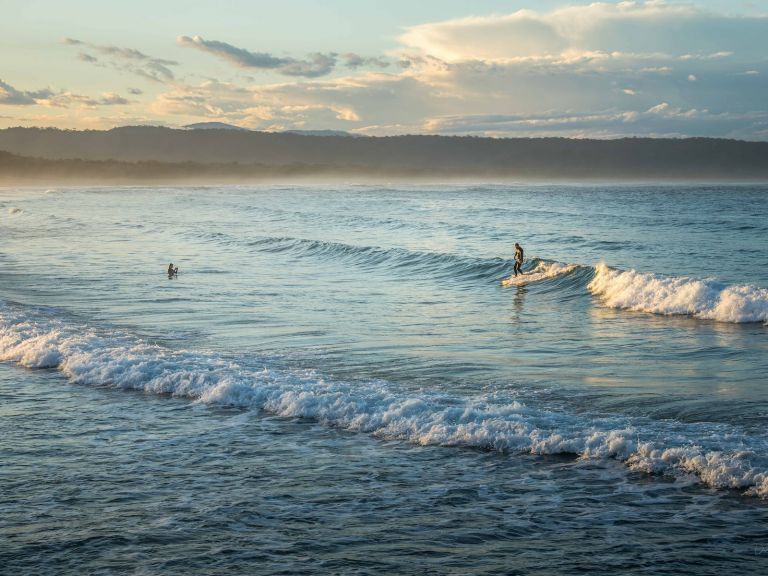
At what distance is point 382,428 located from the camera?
39.3ft

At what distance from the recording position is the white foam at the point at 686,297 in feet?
75.0

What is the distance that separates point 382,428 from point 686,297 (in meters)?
15.6

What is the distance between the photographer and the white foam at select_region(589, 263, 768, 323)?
22875 millimetres

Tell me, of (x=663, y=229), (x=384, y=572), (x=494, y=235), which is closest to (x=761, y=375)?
(x=384, y=572)

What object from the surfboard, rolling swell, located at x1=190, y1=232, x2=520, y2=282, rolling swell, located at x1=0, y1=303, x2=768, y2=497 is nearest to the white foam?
the surfboard

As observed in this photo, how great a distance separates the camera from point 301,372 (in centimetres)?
1548

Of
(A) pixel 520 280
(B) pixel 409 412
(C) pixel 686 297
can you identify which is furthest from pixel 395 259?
(B) pixel 409 412

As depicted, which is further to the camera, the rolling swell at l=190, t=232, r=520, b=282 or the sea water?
the rolling swell at l=190, t=232, r=520, b=282

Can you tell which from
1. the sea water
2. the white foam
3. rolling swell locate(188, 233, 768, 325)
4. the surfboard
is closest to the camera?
the sea water

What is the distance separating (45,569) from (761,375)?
1238 cm

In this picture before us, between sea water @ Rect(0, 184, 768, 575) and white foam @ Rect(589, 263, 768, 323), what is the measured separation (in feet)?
0.30

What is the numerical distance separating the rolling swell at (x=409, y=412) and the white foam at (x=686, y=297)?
1214cm

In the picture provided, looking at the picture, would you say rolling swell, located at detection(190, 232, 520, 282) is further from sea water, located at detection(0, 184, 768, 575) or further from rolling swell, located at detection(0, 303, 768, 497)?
rolling swell, located at detection(0, 303, 768, 497)

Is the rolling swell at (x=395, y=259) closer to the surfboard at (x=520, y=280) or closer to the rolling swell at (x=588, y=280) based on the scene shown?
the rolling swell at (x=588, y=280)
